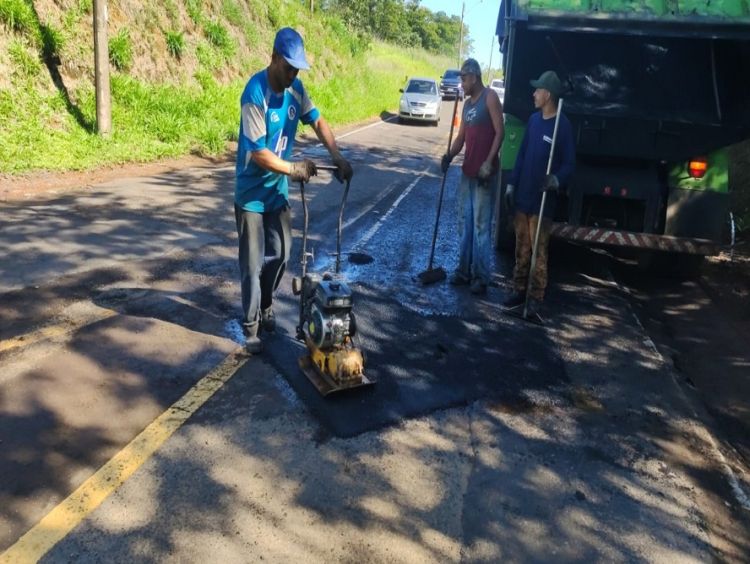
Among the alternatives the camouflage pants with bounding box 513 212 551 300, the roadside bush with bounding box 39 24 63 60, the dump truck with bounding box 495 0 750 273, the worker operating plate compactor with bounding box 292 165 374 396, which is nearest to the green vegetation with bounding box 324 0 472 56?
the roadside bush with bounding box 39 24 63 60

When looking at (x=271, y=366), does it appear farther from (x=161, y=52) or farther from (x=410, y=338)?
(x=161, y=52)

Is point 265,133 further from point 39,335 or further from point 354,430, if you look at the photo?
point 39,335

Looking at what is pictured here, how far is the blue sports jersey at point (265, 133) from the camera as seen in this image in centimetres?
397

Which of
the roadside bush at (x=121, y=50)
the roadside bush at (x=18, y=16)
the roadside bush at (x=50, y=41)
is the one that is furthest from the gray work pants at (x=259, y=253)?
the roadside bush at (x=121, y=50)

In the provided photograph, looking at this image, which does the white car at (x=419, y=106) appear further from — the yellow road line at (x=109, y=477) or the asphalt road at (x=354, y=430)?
the yellow road line at (x=109, y=477)

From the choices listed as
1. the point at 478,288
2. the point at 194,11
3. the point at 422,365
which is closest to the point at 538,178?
the point at 478,288

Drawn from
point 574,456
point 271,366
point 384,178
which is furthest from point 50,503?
point 384,178

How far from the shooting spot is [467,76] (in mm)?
5781

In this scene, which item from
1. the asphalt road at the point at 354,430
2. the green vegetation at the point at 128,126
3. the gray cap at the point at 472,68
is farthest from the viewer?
the green vegetation at the point at 128,126

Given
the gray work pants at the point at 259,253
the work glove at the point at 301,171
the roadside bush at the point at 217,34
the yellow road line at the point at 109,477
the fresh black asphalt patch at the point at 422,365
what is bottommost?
the yellow road line at the point at 109,477

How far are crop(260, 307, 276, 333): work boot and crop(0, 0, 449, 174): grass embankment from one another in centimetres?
697

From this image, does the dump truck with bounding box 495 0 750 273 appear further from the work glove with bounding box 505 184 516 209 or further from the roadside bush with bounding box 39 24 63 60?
the roadside bush with bounding box 39 24 63 60

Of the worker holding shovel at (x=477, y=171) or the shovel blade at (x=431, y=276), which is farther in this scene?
the shovel blade at (x=431, y=276)

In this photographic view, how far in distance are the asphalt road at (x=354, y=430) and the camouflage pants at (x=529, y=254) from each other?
0.31m
